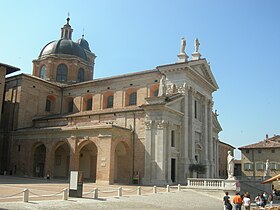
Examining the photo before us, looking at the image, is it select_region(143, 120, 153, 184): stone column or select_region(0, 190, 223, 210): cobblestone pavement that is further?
select_region(143, 120, 153, 184): stone column

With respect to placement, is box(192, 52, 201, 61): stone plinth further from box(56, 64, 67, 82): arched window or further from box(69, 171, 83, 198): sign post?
box(69, 171, 83, 198): sign post

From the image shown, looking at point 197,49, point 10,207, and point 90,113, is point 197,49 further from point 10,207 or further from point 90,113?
point 10,207

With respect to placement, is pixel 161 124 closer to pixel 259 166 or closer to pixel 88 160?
pixel 88 160

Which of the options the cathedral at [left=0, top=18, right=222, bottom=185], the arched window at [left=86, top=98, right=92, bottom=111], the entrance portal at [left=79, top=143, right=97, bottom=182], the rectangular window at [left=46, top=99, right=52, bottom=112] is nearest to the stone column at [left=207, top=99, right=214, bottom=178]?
the cathedral at [left=0, top=18, right=222, bottom=185]

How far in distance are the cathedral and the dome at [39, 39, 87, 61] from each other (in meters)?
5.33

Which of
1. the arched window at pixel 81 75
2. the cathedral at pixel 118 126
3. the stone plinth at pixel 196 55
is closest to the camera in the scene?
the cathedral at pixel 118 126

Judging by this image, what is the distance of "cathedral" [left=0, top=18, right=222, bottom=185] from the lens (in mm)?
30062

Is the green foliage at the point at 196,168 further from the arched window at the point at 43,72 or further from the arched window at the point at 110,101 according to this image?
the arched window at the point at 43,72

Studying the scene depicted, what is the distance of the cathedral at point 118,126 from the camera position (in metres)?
30.1

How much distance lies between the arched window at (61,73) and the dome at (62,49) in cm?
185

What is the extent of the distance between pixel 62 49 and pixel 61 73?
3.53 metres

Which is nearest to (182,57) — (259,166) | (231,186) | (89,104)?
(89,104)

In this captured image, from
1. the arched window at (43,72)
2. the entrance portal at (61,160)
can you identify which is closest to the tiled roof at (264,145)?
the entrance portal at (61,160)

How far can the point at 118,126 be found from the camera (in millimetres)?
29953
